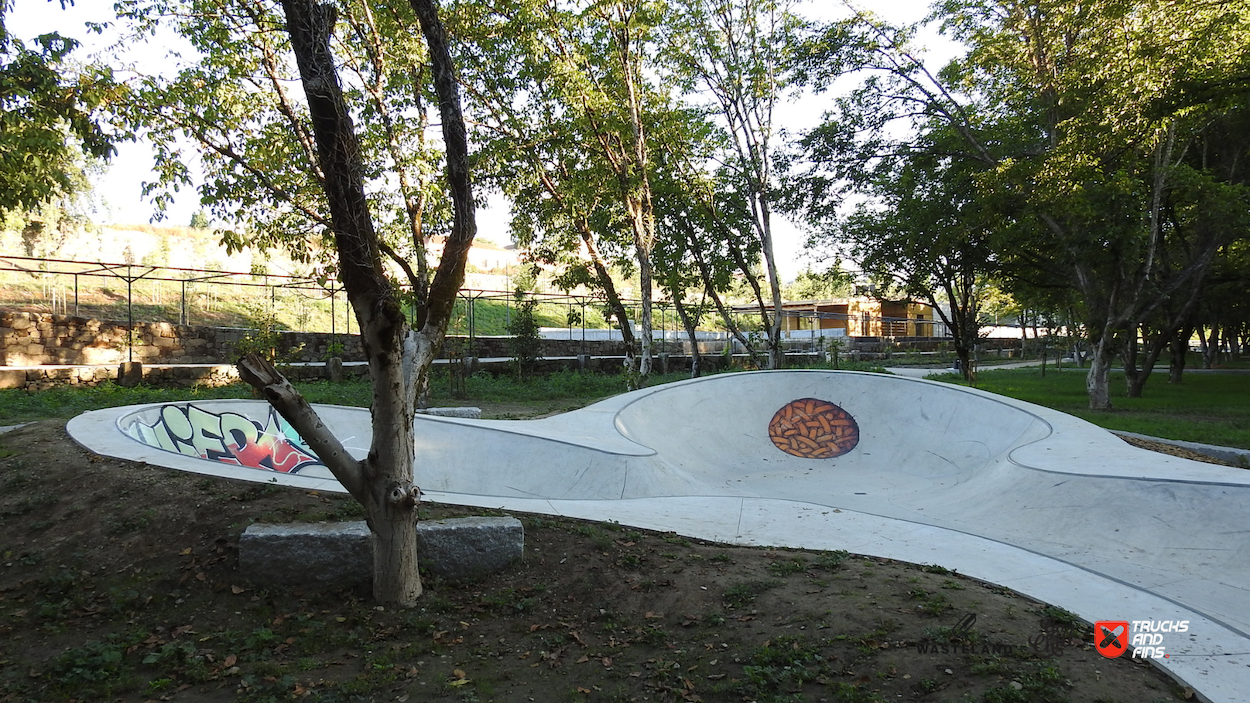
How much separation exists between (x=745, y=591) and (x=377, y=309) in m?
3.07

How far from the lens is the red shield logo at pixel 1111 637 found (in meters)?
3.58

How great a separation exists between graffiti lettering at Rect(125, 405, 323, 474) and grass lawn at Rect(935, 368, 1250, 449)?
42.7ft

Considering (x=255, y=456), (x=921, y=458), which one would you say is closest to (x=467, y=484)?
(x=255, y=456)

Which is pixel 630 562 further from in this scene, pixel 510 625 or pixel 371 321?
pixel 371 321

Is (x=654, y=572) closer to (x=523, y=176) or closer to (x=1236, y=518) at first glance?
(x=1236, y=518)

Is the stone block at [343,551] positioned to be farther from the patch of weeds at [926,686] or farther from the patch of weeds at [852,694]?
the patch of weeds at [926,686]

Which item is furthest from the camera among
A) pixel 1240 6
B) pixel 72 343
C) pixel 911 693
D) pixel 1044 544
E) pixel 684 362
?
pixel 684 362

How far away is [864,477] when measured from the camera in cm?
955

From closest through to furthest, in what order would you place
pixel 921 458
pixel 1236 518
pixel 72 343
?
pixel 1236 518 → pixel 921 458 → pixel 72 343

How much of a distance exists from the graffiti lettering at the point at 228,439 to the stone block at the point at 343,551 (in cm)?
453

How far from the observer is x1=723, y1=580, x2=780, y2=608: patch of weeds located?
4.43 meters

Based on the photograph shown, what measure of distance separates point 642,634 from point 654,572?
0.86 metres

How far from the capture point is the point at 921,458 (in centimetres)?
1002

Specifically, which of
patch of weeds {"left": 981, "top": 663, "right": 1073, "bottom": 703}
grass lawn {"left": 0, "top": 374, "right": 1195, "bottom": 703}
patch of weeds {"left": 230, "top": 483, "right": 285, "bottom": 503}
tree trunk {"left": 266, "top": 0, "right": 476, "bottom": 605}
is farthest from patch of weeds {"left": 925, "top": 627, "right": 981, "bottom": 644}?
patch of weeds {"left": 230, "top": 483, "right": 285, "bottom": 503}
